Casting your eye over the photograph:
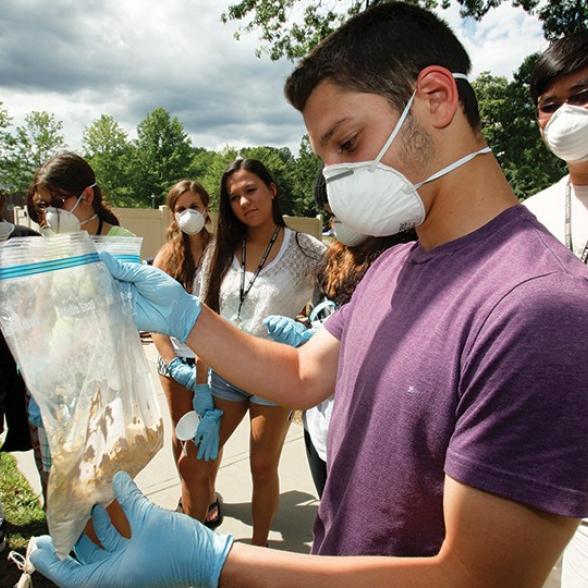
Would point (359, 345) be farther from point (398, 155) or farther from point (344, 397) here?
point (398, 155)

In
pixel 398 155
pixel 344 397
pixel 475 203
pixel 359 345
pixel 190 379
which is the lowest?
pixel 190 379

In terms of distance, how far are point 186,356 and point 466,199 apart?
243 centimetres

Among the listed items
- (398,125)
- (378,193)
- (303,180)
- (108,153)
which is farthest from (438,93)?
(303,180)

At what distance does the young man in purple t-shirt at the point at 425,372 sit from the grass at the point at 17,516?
186 cm

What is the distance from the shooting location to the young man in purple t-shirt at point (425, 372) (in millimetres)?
703

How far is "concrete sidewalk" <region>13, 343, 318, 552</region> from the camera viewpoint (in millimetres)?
2879

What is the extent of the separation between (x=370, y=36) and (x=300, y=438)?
3.55 metres

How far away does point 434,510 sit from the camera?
3.00ft

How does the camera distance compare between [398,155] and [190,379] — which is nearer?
[398,155]

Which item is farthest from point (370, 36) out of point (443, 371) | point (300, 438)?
point (300, 438)

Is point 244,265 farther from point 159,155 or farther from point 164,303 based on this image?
point 159,155

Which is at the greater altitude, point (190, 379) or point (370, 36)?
point (370, 36)

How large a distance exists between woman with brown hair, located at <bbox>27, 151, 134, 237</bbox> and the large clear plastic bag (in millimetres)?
1767

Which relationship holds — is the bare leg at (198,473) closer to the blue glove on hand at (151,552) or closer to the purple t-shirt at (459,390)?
the purple t-shirt at (459,390)
